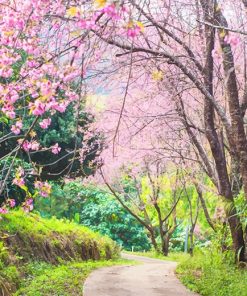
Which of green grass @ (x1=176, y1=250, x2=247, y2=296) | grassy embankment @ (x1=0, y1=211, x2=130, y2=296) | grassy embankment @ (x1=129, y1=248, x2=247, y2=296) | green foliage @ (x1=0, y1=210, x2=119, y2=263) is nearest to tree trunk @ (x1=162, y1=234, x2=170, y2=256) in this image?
green foliage @ (x1=0, y1=210, x2=119, y2=263)

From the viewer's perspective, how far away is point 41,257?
1078 centimetres

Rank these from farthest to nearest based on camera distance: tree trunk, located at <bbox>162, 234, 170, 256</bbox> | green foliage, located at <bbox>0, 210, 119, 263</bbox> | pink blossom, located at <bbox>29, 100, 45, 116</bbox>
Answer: tree trunk, located at <bbox>162, 234, 170, 256</bbox> < green foliage, located at <bbox>0, 210, 119, 263</bbox> < pink blossom, located at <bbox>29, 100, 45, 116</bbox>

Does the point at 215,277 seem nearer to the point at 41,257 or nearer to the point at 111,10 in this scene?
the point at 41,257

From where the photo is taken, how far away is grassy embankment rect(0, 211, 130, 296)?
27.2 ft

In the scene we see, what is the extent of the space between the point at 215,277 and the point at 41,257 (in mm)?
3850

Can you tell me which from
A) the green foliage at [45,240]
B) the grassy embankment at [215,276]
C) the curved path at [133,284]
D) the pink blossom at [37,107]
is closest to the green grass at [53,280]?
the curved path at [133,284]

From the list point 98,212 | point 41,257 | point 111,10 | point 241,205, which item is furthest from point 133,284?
point 98,212

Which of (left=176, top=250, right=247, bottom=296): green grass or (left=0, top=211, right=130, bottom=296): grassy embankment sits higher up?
(left=0, top=211, right=130, bottom=296): grassy embankment

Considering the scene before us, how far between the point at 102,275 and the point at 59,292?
271 centimetres

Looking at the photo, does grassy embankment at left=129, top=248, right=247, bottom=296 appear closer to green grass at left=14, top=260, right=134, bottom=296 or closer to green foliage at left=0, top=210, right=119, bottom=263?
green grass at left=14, top=260, right=134, bottom=296

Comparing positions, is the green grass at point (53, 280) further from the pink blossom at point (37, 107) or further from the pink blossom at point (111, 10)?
the pink blossom at point (111, 10)

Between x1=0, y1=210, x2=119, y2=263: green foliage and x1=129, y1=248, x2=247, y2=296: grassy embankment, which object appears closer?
x1=129, y1=248, x2=247, y2=296: grassy embankment

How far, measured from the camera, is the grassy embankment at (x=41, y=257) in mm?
8289

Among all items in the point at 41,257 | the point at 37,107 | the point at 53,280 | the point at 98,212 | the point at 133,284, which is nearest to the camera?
the point at 37,107
